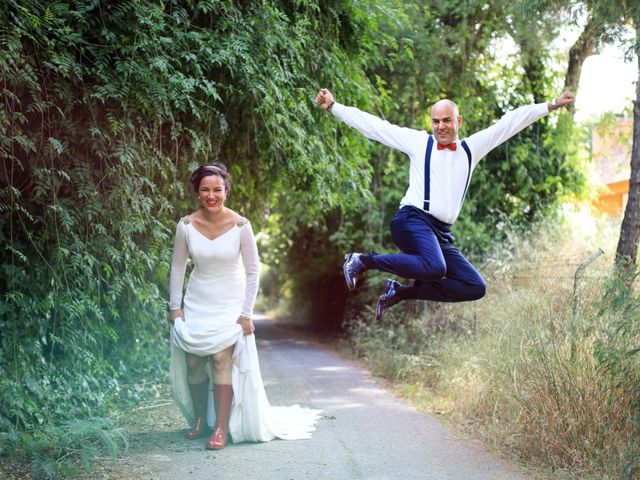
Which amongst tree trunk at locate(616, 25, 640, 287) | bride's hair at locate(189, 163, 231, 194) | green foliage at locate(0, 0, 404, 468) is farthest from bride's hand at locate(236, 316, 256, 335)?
tree trunk at locate(616, 25, 640, 287)

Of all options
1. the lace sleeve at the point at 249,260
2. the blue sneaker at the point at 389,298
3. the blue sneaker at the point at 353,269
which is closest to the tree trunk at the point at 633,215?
the blue sneaker at the point at 389,298

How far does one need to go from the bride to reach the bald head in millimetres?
1863

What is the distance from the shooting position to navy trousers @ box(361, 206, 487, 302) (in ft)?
16.3

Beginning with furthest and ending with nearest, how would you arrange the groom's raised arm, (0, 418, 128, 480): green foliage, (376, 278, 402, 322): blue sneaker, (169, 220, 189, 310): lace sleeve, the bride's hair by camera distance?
(169, 220, 189, 310): lace sleeve
the bride's hair
(376, 278, 402, 322): blue sneaker
the groom's raised arm
(0, 418, 128, 480): green foliage

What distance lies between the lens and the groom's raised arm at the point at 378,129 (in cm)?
526

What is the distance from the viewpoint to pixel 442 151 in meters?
5.17

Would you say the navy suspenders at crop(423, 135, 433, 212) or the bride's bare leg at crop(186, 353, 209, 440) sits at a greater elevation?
the navy suspenders at crop(423, 135, 433, 212)

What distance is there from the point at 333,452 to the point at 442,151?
2.66 metres

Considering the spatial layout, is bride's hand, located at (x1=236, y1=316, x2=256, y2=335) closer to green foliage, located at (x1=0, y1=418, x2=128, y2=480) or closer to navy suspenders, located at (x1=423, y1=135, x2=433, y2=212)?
green foliage, located at (x1=0, y1=418, x2=128, y2=480)

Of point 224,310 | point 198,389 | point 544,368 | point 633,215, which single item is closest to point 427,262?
point 544,368

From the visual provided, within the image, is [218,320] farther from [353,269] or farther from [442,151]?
[442,151]

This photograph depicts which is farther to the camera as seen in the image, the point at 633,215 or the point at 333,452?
the point at 633,215

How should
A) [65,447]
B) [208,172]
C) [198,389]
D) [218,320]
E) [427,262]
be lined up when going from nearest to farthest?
[427,262] < [65,447] < [208,172] < [218,320] < [198,389]

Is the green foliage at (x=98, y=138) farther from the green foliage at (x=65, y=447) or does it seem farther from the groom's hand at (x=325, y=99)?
the groom's hand at (x=325, y=99)
